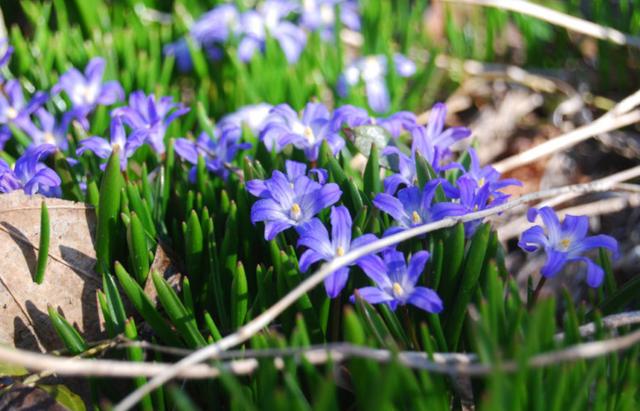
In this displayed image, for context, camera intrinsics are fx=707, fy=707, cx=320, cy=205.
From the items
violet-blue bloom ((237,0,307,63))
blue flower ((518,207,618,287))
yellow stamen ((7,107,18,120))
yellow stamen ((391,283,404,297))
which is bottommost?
yellow stamen ((391,283,404,297))

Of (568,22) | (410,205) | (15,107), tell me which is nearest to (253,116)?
(15,107)

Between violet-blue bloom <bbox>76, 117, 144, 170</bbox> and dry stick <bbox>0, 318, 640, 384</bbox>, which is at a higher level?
violet-blue bloom <bbox>76, 117, 144, 170</bbox>

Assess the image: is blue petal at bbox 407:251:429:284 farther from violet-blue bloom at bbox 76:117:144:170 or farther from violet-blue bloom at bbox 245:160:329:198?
violet-blue bloom at bbox 76:117:144:170

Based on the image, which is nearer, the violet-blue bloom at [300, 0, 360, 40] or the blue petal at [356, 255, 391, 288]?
the blue petal at [356, 255, 391, 288]

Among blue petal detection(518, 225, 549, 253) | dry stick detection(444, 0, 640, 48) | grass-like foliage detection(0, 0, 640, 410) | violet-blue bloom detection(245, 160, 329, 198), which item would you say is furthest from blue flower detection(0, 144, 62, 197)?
dry stick detection(444, 0, 640, 48)

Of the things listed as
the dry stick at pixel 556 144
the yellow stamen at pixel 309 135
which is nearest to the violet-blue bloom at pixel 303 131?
the yellow stamen at pixel 309 135

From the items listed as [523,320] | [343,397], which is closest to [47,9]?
[343,397]

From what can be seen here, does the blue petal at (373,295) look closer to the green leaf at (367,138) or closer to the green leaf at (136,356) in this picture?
the green leaf at (136,356)
